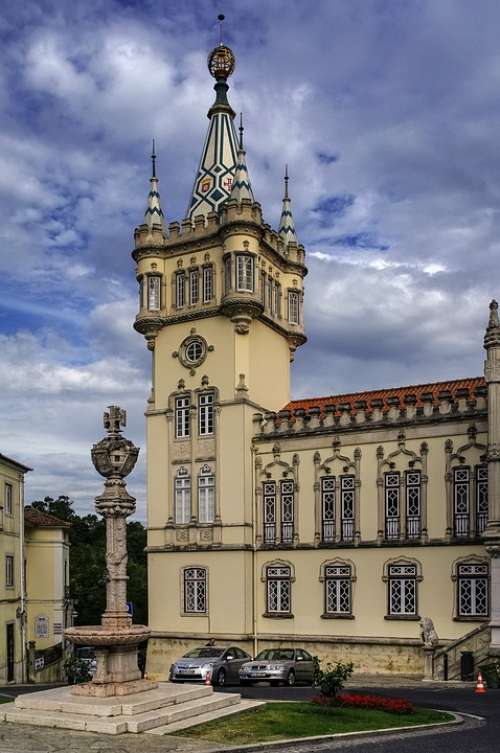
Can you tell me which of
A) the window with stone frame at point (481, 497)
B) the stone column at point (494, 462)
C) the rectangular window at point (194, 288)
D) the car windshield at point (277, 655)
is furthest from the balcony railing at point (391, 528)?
the rectangular window at point (194, 288)

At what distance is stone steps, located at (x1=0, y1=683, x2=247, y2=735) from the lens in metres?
19.1

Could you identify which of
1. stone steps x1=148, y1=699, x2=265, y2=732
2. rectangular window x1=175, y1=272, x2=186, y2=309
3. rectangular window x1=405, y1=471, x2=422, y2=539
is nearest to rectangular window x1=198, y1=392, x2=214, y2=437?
rectangular window x1=175, y1=272, x2=186, y2=309

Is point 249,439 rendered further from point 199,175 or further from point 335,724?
point 335,724

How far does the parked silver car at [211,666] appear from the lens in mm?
31203

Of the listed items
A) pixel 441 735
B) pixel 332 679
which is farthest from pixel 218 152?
pixel 441 735

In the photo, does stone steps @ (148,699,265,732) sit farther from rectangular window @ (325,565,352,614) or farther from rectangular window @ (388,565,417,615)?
rectangular window @ (325,565,352,614)

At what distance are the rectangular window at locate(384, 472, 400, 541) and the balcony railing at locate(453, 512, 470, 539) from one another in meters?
2.60

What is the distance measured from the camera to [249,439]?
142 feet

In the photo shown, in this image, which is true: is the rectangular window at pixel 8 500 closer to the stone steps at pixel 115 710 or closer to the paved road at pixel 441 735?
the paved road at pixel 441 735

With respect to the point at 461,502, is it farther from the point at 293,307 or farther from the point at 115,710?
the point at 115,710

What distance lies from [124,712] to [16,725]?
234 cm

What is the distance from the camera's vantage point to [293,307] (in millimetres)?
Answer: 48562

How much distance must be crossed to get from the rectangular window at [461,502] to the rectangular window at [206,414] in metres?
11.9

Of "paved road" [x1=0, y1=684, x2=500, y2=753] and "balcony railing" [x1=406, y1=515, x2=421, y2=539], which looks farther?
"balcony railing" [x1=406, y1=515, x2=421, y2=539]
